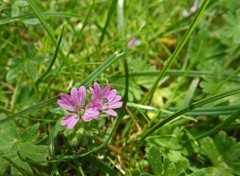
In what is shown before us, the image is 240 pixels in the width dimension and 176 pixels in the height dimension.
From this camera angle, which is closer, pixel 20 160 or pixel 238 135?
pixel 20 160

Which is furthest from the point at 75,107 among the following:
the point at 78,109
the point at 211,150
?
the point at 211,150

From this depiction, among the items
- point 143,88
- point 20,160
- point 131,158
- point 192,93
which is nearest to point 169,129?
point 131,158

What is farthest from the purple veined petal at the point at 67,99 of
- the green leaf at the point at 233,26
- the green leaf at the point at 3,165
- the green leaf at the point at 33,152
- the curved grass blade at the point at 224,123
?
the green leaf at the point at 233,26

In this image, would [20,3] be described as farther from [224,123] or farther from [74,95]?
[224,123]

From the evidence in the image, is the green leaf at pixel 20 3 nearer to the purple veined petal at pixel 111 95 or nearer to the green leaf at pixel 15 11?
the green leaf at pixel 15 11

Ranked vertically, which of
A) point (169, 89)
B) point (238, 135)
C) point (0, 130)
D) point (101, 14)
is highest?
point (101, 14)

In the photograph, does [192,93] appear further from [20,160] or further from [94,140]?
[20,160]

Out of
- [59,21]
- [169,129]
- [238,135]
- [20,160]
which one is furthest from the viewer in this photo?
[59,21]

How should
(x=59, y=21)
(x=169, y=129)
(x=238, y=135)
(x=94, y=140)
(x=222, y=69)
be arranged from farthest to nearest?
(x=59, y=21), (x=222, y=69), (x=238, y=135), (x=169, y=129), (x=94, y=140)

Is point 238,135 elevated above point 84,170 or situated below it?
below
